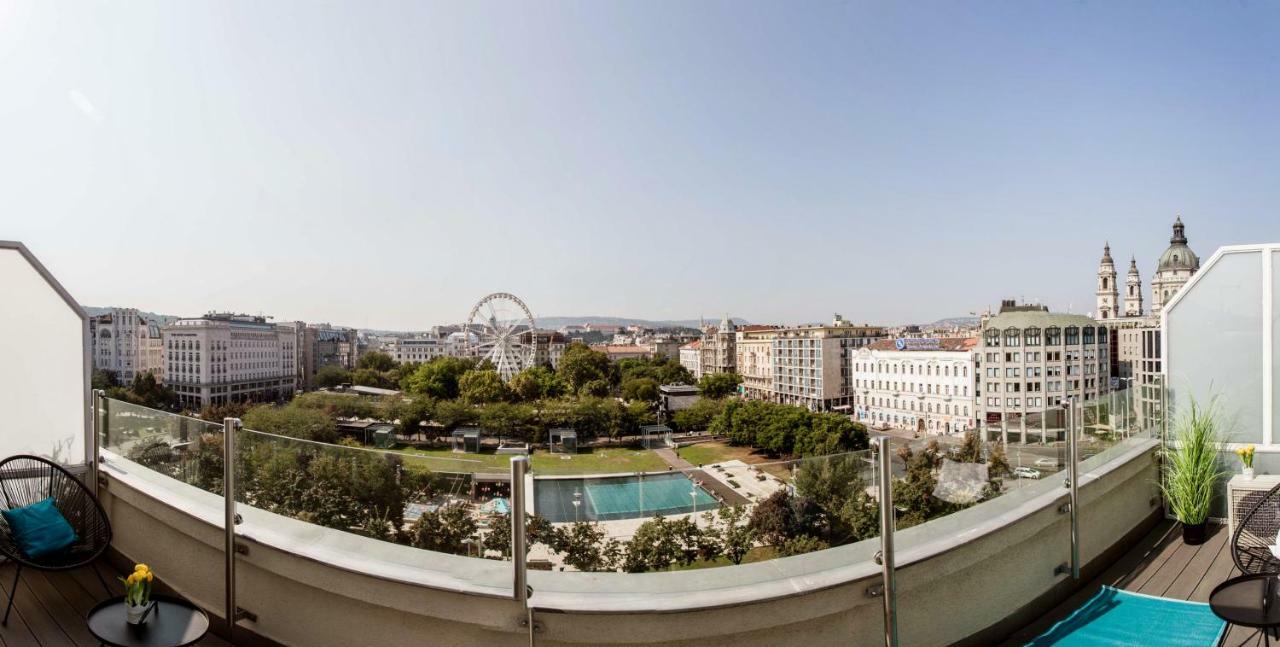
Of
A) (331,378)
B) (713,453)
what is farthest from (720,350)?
(331,378)

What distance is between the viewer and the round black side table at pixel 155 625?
5.43 ft

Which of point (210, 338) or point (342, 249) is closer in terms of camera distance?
point (210, 338)

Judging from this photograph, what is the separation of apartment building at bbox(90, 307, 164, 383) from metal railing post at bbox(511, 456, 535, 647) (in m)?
58.6

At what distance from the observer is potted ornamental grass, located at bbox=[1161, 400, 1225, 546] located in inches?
116

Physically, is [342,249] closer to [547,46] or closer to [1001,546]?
[547,46]

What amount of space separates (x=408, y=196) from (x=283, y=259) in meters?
42.5

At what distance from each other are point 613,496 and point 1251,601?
1.91 m

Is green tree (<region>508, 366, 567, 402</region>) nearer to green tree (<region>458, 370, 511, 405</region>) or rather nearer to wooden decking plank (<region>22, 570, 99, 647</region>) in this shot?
green tree (<region>458, 370, 511, 405</region>)

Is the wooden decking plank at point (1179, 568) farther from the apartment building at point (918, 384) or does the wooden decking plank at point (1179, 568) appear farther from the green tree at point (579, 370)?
the green tree at point (579, 370)

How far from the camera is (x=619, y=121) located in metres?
19.4

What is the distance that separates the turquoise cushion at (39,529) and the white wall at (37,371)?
0.80 m

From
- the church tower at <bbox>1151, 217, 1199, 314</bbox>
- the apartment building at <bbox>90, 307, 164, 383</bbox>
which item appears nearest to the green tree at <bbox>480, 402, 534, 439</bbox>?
the apartment building at <bbox>90, 307, 164, 383</bbox>

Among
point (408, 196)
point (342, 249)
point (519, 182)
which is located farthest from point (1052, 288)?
point (342, 249)

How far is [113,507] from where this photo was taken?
288cm
